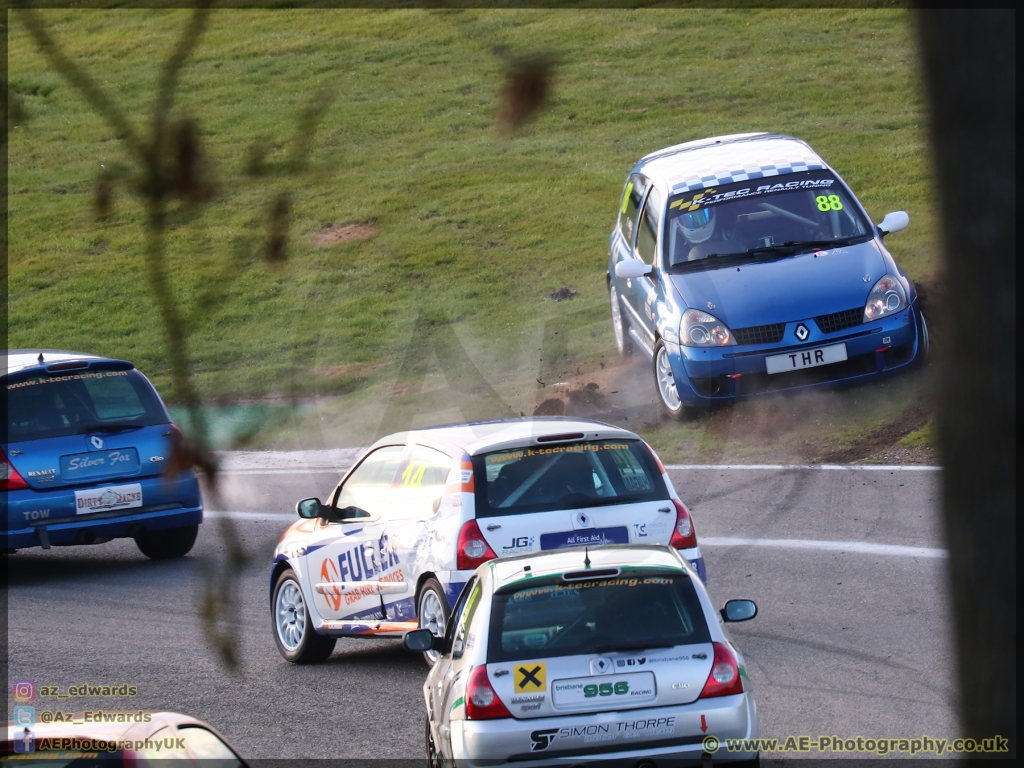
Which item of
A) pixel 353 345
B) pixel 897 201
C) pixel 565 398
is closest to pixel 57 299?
pixel 353 345

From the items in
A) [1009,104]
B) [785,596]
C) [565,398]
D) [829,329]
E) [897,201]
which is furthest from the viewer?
[897,201]

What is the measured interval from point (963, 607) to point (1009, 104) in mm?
849

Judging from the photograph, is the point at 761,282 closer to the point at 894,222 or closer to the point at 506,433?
the point at 894,222

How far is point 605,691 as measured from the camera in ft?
17.7

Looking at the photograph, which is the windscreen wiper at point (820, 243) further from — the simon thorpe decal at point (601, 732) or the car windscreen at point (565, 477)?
the simon thorpe decal at point (601, 732)

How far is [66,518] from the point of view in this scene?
1091cm

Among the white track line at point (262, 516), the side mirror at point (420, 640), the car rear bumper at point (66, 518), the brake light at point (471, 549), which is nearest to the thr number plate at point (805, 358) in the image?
the white track line at point (262, 516)

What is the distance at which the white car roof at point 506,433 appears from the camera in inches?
311

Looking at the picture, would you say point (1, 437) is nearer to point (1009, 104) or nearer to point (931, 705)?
point (931, 705)

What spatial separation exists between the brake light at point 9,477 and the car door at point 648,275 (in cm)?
613

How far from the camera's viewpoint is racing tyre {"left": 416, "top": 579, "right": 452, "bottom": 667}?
779 cm

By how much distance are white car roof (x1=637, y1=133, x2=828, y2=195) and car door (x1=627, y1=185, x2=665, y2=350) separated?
0.95 ft

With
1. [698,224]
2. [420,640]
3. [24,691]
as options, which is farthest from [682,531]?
[698,224]

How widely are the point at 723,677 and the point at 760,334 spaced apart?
750 centimetres
